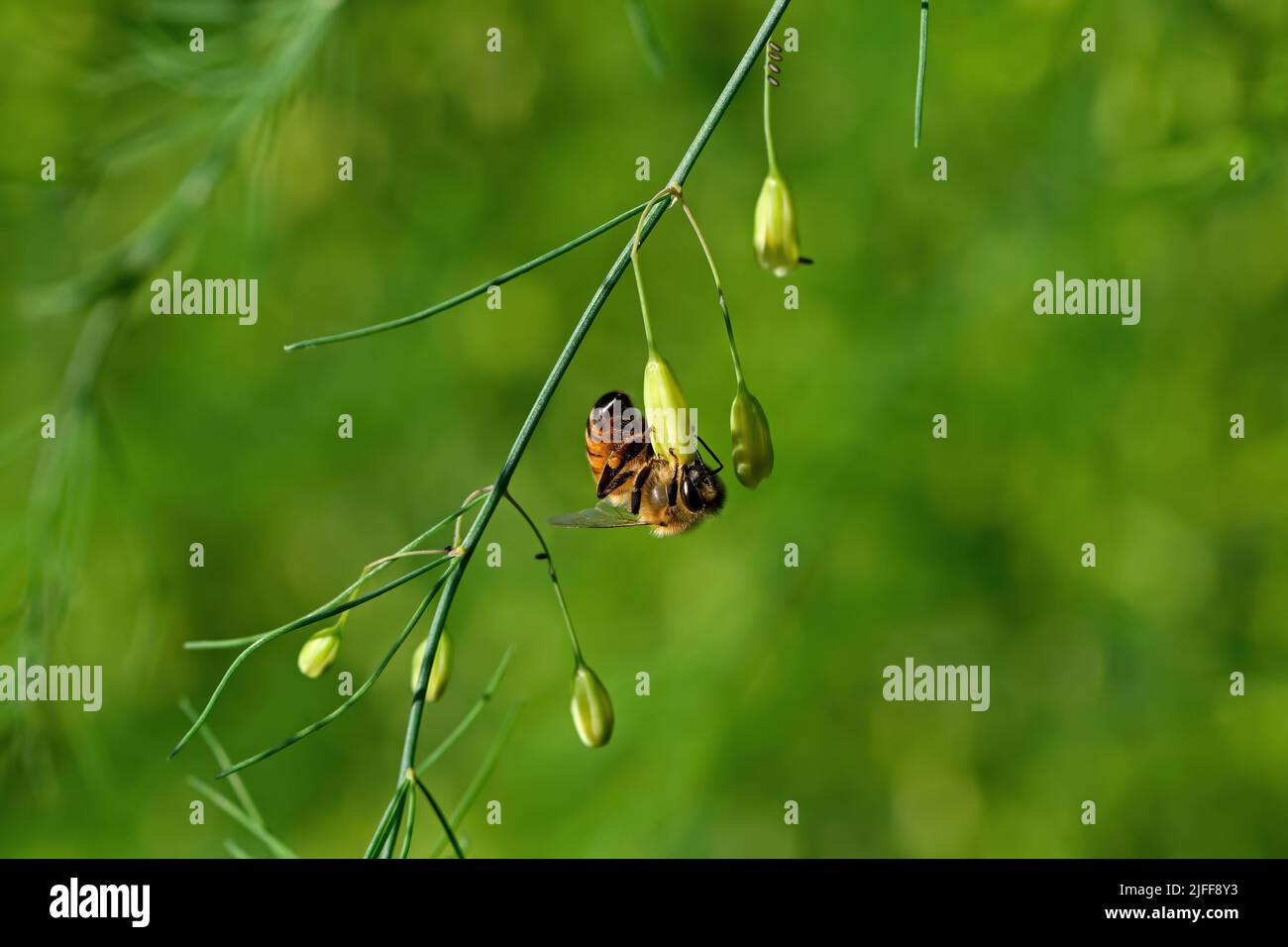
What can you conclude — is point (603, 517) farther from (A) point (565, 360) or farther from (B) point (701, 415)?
(B) point (701, 415)

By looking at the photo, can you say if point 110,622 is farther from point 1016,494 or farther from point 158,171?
point 1016,494

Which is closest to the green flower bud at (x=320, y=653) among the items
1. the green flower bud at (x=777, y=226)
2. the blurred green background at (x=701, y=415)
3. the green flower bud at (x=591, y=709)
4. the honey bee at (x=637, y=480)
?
the green flower bud at (x=591, y=709)

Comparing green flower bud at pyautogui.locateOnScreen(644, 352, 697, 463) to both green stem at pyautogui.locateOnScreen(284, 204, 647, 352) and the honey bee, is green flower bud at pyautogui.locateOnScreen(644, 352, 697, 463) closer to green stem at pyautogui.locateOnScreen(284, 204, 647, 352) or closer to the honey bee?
green stem at pyautogui.locateOnScreen(284, 204, 647, 352)

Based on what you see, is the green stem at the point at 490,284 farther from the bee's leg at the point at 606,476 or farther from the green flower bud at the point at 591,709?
the bee's leg at the point at 606,476

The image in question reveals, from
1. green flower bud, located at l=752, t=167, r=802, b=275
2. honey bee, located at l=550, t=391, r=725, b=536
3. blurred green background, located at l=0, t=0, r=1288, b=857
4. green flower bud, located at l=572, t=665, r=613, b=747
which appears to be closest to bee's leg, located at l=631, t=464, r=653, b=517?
honey bee, located at l=550, t=391, r=725, b=536

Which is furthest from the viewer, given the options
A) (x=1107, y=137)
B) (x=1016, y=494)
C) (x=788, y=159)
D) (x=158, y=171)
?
(x=158, y=171)

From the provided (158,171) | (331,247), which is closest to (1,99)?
(158,171)
